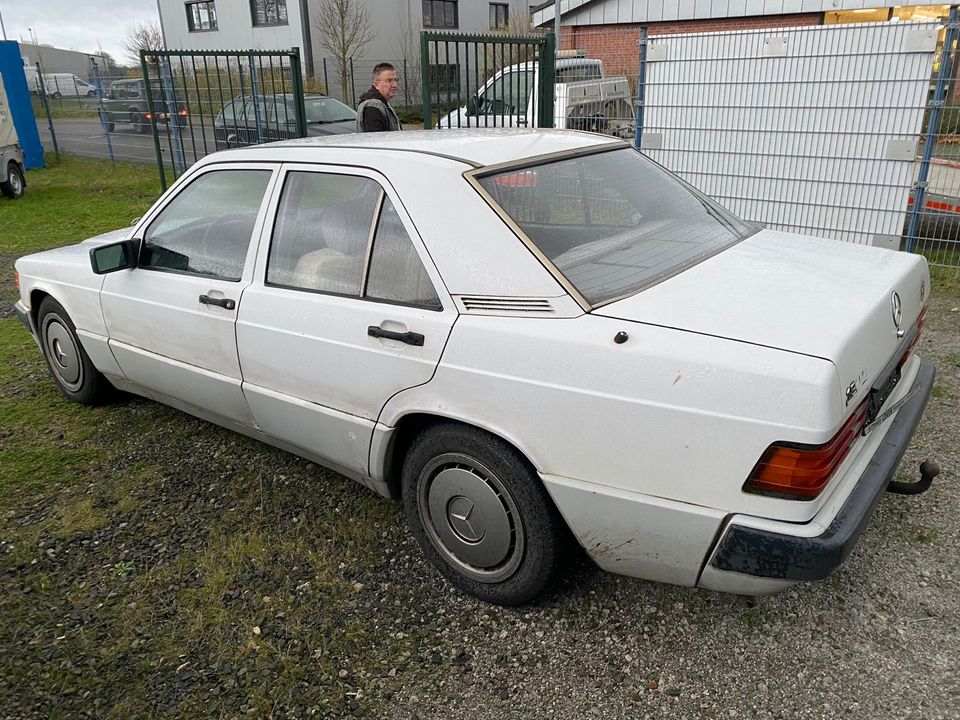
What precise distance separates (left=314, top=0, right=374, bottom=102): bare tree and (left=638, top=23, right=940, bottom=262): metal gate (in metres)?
19.2

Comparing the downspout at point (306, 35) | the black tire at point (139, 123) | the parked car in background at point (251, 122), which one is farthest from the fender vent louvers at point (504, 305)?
the downspout at point (306, 35)

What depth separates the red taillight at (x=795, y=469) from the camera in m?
2.07

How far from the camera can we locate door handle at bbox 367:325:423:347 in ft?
8.77

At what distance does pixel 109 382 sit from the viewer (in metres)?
4.66

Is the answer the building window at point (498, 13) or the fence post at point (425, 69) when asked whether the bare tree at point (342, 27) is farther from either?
the fence post at point (425, 69)

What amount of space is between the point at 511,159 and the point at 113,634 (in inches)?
94.0

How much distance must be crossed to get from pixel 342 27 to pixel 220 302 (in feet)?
81.7

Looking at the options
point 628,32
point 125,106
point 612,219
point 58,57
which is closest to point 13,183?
point 125,106

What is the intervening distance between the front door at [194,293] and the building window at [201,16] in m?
32.0

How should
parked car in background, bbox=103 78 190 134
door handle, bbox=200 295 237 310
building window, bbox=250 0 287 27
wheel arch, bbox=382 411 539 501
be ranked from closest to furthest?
wheel arch, bbox=382 411 539 501 < door handle, bbox=200 295 237 310 < parked car in background, bbox=103 78 190 134 < building window, bbox=250 0 287 27

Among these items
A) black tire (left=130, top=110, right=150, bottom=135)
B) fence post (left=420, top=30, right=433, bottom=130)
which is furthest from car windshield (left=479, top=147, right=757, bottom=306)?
black tire (left=130, top=110, right=150, bottom=135)

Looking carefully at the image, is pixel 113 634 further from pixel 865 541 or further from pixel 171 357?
pixel 865 541

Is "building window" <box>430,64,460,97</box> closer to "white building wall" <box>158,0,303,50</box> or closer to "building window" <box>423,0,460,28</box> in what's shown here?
"white building wall" <box>158,0,303,50</box>

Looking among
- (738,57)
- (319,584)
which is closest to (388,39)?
(738,57)
